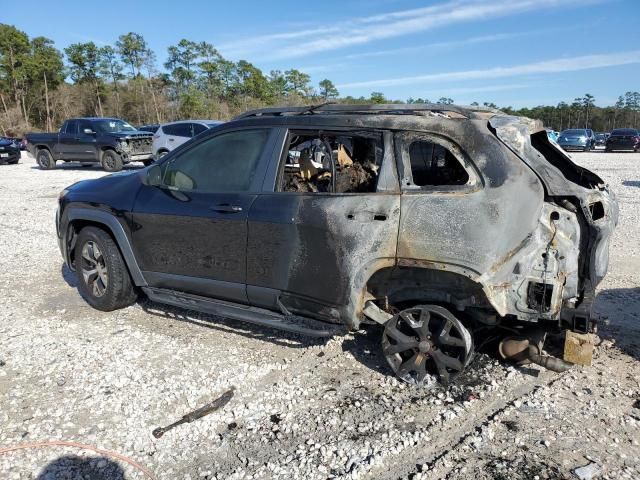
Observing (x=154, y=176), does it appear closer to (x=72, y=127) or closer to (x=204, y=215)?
(x=204, y=215)

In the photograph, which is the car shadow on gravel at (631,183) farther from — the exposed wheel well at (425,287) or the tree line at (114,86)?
the tree line at (114,86)

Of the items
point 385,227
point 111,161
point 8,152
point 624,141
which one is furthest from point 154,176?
point 624,141

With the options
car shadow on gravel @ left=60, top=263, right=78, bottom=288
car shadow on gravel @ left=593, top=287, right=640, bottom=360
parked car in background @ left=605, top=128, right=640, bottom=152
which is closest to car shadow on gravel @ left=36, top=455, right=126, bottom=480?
car shadow on gravel @ left=60, top=263, right=78, bottom=288

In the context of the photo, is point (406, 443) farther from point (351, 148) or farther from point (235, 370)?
point (351, 148)

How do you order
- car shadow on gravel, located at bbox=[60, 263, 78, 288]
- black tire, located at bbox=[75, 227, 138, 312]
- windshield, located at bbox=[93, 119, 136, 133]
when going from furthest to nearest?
windshield, located at bbox=[93, 119, 136, 133]
car shadow on gravel, located at bbox=[60, 263, 78, 288]
black tire, located at bbox=[75, 227, 138, 312]

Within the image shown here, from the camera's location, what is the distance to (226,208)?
4.01 m

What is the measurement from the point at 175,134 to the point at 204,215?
13703mm

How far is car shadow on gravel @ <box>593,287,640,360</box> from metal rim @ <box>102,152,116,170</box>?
16.7 m

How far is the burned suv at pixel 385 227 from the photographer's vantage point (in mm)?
3242

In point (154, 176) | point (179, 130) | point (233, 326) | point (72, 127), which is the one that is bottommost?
point (233, 326)

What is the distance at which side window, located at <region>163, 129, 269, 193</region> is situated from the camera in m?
4.06

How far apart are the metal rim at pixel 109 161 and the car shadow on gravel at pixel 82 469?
16.7 m

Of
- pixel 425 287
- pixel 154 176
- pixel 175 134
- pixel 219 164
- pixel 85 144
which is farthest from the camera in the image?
pixel 85 144

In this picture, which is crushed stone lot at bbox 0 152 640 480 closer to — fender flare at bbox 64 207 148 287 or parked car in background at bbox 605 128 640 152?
fender flare at bbox 64 207 148 287
